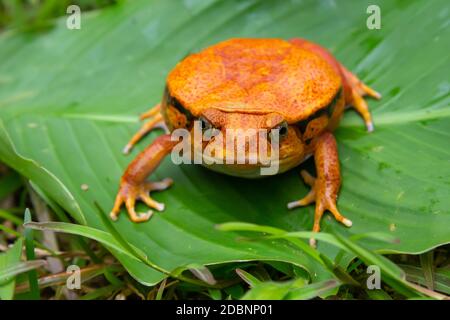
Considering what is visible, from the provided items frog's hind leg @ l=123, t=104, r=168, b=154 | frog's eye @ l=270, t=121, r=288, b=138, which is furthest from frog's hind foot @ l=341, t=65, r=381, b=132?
frog's hind leg @ l=123, t=104, r=168, b=154

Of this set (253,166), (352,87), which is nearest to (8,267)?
(253,166)

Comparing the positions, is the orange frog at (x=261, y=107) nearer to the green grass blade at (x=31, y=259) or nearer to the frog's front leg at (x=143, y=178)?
the frog's front leg at (x=143, y=178)

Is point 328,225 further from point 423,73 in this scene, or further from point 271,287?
point 423,73

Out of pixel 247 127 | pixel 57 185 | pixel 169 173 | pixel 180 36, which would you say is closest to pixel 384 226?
pixel 247 127

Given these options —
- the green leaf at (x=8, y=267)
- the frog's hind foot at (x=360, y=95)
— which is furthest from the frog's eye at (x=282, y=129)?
the green leaf at (x=8, y=267)

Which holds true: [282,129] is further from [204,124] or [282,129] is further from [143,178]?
[143,178]

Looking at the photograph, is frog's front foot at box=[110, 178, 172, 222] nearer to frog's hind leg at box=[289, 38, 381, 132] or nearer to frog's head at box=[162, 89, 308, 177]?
frog's head at box=[162, 89, 308, 177]

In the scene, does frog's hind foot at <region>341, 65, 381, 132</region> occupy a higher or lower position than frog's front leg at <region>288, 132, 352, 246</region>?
higher
